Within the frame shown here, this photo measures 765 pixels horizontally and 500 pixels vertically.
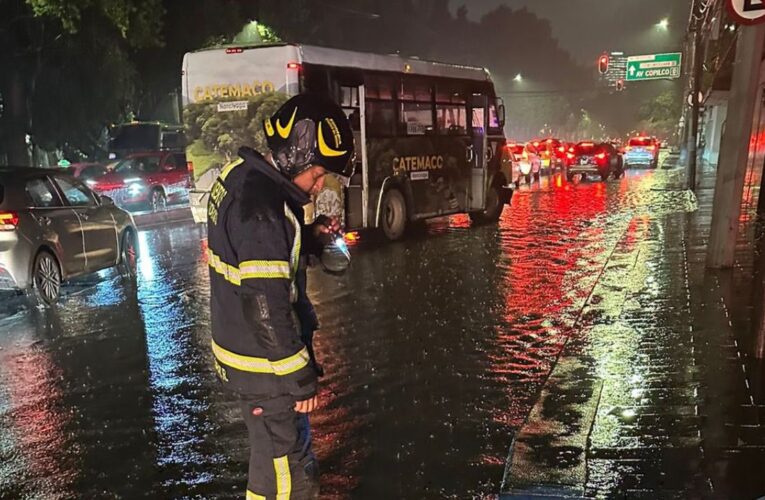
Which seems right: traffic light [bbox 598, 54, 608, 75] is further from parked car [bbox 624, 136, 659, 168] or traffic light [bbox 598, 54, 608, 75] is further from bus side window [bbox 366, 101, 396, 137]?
bus side window [bbox 366, 101, 396, 137]

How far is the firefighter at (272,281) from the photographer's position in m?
2.81

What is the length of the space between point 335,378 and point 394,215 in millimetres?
8123

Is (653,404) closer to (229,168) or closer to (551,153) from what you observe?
(229,168)

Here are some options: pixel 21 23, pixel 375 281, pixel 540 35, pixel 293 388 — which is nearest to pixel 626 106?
pixel 540 35

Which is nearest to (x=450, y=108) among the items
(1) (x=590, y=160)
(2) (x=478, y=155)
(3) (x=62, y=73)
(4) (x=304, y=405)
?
(2) (x=478, y=155)

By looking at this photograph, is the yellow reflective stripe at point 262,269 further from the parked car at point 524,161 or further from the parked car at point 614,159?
the parked car at point 614,159

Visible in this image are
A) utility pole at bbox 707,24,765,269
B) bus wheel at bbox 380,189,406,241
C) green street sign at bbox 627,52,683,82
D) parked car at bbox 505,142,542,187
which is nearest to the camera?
utility pole at bbox 707,24,765,269

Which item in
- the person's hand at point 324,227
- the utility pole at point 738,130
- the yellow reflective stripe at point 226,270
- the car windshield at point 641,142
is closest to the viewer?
the yellow reflective stripe at point 226,270

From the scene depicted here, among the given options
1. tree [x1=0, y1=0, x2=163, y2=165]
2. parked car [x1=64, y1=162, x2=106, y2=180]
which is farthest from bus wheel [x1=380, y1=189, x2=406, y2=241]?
parked car [x1=64, y1=162, x2=106, y2=180]

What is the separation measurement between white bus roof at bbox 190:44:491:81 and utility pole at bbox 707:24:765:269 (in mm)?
6302

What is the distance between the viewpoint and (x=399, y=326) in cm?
800

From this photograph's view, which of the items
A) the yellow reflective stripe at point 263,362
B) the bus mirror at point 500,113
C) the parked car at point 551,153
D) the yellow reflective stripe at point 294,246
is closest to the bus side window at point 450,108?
the bus mirror at point 500,113

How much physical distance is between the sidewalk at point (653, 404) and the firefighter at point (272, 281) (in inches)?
65.2

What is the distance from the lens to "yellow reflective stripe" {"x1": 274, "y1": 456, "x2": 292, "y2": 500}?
3027mm
